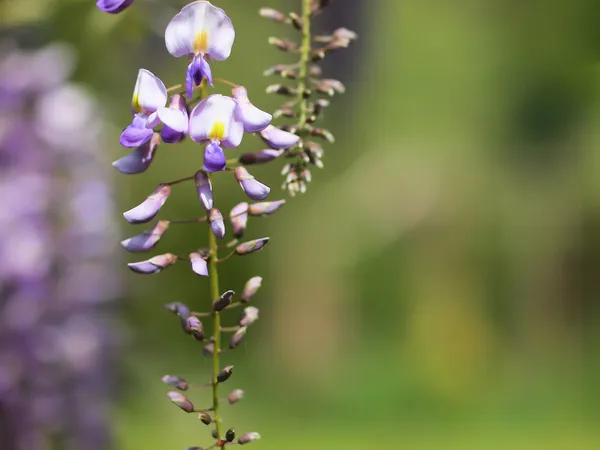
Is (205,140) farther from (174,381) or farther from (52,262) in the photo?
(52,262)

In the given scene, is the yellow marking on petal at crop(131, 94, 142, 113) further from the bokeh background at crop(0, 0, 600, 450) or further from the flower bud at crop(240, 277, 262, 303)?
the bokeh background at crop(0, 0, 600, 450)

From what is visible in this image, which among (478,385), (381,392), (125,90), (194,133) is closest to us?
(194,133)

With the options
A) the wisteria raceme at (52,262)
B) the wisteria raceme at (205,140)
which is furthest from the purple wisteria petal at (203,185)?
the wisteria raceme at (52,262)

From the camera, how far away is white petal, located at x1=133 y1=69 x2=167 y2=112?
340mm

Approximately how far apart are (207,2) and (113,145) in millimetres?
578

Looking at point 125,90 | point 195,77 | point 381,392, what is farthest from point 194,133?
point 381,392

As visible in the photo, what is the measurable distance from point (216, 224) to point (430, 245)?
2.85 metres

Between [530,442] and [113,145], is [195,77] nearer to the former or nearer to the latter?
[113,145]

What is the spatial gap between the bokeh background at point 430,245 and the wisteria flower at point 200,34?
5.54ft

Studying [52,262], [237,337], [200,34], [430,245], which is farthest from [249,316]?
[430,245]

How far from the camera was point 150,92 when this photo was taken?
34 cm

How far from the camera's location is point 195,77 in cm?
34

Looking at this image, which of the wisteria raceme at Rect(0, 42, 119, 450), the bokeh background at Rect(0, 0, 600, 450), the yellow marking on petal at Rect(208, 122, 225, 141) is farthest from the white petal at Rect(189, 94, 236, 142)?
the bokeh background at Rect(0, 0, 600, 450)

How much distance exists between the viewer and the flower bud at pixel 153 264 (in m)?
0.35
